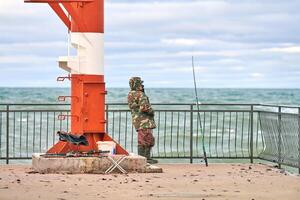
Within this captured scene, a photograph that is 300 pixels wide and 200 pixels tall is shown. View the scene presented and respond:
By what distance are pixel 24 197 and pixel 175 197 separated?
214cm

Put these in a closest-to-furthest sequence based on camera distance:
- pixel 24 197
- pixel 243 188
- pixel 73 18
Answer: pixel 24 197, pixel 243 188, pixel 73 18

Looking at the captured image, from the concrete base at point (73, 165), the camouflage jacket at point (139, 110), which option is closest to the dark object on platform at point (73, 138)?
the concrete base at point (73, 165)

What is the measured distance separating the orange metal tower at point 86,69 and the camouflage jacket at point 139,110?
115 centimetres

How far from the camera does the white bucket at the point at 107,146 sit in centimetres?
1933

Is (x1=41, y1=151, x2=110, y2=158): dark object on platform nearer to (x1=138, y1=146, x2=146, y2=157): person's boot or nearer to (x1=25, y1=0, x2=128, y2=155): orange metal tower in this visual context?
(x1=25, y1=0, x2=128, y2=155): orange metal tower

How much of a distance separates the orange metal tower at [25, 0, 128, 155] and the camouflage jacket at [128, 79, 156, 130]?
1146 millimetres

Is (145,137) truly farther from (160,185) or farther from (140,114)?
(160,185)

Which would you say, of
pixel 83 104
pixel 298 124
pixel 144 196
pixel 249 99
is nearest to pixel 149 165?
pixel 83 104

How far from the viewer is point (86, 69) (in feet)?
63.5

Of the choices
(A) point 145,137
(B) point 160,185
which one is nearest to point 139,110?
(A) point 145,137

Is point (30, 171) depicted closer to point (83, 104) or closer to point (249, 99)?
point (83, 104)

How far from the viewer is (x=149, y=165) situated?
19703 mm

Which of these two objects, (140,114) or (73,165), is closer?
(73,165)

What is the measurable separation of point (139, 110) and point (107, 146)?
1508mm
